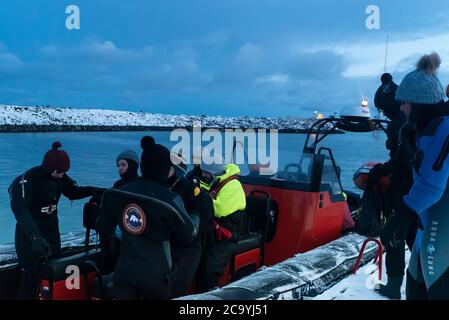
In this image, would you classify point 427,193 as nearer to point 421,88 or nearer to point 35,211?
point 421,88

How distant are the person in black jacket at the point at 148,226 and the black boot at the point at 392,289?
1202mm

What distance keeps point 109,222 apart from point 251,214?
1768 mm

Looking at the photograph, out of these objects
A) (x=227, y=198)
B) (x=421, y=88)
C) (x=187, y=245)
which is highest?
(x=421, y=88)

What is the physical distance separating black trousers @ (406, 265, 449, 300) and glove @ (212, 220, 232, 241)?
1.55 metres

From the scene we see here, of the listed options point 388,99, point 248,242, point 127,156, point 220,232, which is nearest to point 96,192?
point 127,156

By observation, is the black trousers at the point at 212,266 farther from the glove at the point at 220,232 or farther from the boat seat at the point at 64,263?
the boat seat at the point at 64,263

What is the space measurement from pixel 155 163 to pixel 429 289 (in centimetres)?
139

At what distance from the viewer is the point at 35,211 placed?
3221 mm

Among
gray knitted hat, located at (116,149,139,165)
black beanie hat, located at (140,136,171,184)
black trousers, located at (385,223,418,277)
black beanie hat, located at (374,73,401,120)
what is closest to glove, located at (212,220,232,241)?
gray knitted hat, located at (116,149,139,165)

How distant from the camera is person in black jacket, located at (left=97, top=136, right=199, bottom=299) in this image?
87.0 inches

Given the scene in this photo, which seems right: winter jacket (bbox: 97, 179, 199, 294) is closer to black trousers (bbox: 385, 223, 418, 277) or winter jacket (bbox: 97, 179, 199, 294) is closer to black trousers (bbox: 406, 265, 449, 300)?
black trousers (bbox: 406, 265, 449, 300)

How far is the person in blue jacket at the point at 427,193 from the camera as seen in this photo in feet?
5.40
